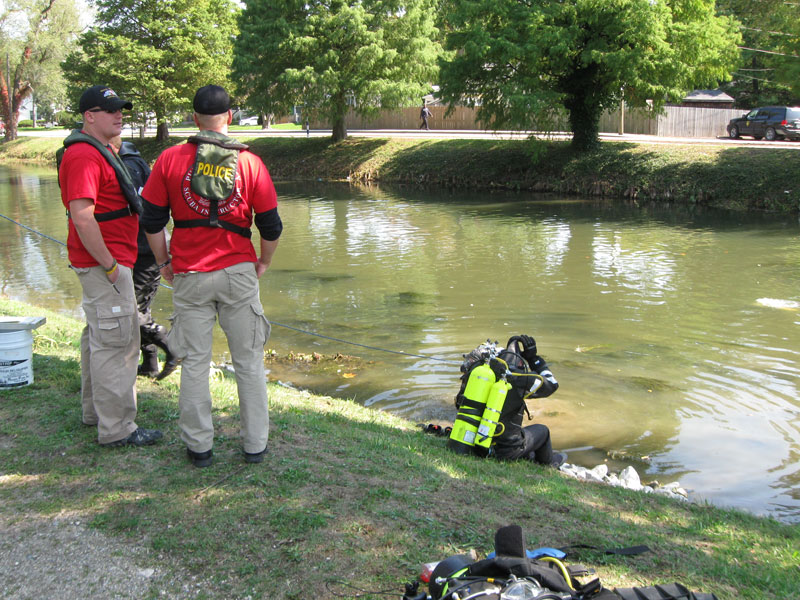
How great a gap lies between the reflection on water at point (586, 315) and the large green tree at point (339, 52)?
13558 mm

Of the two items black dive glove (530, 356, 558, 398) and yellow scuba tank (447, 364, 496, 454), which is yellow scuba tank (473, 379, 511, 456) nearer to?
yellow scuba tank (447, 364, 496, 454)

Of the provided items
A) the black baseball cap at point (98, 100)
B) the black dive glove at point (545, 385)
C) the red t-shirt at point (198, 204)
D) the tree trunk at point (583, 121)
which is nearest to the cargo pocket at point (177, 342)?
the red t-shirt at point (198, 204)

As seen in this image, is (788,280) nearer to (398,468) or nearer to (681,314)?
(681,314)

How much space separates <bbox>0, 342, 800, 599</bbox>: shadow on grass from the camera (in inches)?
143

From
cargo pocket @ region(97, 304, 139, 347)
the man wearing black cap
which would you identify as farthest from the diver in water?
cargo pocket @ region(97, 304, 139, 347)

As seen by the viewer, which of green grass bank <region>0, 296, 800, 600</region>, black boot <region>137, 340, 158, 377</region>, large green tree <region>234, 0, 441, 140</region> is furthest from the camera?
large green tree <region>234, 0, 441, 140</region>

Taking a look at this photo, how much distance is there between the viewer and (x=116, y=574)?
350cm

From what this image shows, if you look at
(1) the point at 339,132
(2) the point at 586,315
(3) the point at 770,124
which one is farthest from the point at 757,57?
(2) the point at 586,315

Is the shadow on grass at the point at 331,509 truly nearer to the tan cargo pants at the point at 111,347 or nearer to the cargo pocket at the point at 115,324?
the tan cargo pants at the point at 111,347

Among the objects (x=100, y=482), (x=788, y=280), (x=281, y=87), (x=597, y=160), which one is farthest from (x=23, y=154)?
(x=100, y=482)

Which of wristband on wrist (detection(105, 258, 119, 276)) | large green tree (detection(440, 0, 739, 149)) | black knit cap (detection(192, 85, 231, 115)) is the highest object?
large green tree (detection(440, 0, 739, 149))

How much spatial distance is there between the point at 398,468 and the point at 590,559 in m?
1.48

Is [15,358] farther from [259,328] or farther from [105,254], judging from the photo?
[259,328]

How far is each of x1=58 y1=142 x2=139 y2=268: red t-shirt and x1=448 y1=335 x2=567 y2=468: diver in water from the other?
8.20 feet
